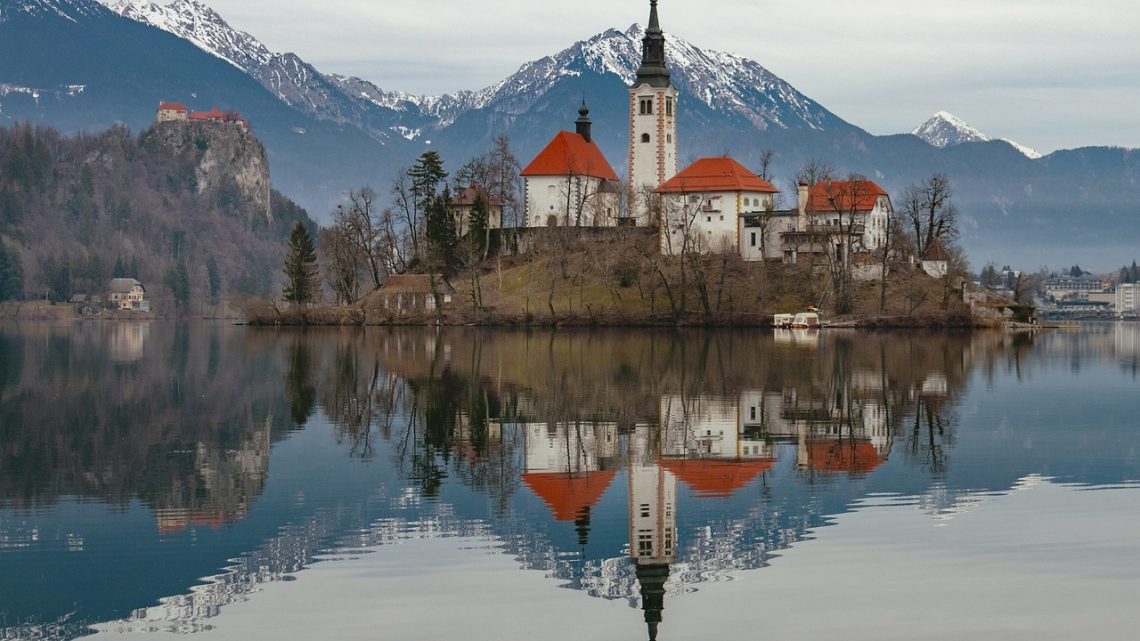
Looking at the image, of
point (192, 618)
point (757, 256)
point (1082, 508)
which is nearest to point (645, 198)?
point (757, 256)

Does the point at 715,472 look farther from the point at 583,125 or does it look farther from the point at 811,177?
the point at 583,125

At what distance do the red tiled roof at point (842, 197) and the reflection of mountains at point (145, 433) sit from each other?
5136cm

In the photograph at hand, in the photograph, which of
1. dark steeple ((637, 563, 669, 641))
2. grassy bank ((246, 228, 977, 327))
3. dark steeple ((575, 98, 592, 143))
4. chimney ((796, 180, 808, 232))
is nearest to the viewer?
dark steeple ((637, 563, 669, 641))

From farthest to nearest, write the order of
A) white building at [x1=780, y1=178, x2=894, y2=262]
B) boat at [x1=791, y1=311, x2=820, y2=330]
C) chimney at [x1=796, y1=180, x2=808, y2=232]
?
1. chimney at [x1=796, y1=180, x2=808, y2=232]
2. white building at [x1=780, y1=178, x2=894, y2=262]
3. boat at [x1=791, y1=311, x2=820, y2=330]

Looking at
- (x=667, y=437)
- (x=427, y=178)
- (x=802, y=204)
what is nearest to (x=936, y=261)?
(x=802, y=204)

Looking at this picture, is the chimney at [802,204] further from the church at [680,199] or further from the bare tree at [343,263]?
the bare tree at [343,263]

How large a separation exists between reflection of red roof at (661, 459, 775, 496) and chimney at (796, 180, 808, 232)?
81.0m

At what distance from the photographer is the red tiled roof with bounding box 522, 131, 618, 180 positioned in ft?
399

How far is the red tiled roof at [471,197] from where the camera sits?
122625 millimetres

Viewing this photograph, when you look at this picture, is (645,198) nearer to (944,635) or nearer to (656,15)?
(656,15)

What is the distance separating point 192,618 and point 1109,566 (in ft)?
42.9

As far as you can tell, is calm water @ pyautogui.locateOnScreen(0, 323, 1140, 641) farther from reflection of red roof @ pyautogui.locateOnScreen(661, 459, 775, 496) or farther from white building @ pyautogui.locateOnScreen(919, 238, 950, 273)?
white building @ pyautogui.locateOnScreen(919, 238, 950, 273)

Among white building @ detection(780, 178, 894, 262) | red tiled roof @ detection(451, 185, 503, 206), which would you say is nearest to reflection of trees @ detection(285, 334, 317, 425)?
red tiled roof @ detection(451, 185, 503, 206)

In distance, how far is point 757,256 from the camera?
379 feet
